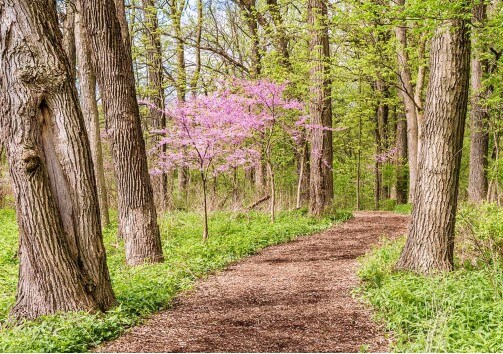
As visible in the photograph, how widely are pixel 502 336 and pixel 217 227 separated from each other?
712 cm

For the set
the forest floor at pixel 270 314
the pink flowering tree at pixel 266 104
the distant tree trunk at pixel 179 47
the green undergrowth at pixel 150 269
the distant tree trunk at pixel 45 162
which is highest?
the distant tree trunk at pixel 179 47

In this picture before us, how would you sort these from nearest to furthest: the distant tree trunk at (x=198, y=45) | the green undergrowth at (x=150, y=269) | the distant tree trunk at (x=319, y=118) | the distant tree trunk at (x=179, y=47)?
the green undergrowth at (x=150, y=269) → the distant tree trunk at (x=319, y=118) → the distant tree trunk at (x=179, y=47) → the distant tree trunk at (x=198, y=45)

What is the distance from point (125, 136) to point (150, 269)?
215 centimetres

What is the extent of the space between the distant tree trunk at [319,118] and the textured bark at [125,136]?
5.90 metres

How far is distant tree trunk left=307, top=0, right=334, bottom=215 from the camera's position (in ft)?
39.2

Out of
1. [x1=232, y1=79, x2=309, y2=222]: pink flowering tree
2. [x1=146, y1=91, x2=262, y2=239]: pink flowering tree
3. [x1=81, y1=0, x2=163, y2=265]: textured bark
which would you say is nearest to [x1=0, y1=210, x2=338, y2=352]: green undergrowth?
[x1=81, y1=0, x2=163, y2=265]: textured bark

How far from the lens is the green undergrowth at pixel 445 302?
3.61 metres

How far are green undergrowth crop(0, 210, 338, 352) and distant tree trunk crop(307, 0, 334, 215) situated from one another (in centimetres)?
76

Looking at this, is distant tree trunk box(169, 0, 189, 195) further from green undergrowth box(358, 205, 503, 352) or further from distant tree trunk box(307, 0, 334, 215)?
green undergrowth box(358, 205, 503, 352)

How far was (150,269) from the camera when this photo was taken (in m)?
6.64

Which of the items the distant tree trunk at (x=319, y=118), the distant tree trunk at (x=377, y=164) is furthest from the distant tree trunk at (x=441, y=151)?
the distant tree trunk at (x=377, y=164)

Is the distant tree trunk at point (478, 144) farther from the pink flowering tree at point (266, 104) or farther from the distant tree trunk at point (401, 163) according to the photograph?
the pink flowering tree at point (266, 104)

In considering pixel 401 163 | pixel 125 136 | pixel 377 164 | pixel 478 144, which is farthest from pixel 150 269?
pixel 377 164

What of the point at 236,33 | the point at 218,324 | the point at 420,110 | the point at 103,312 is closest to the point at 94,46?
the point at 103,312
